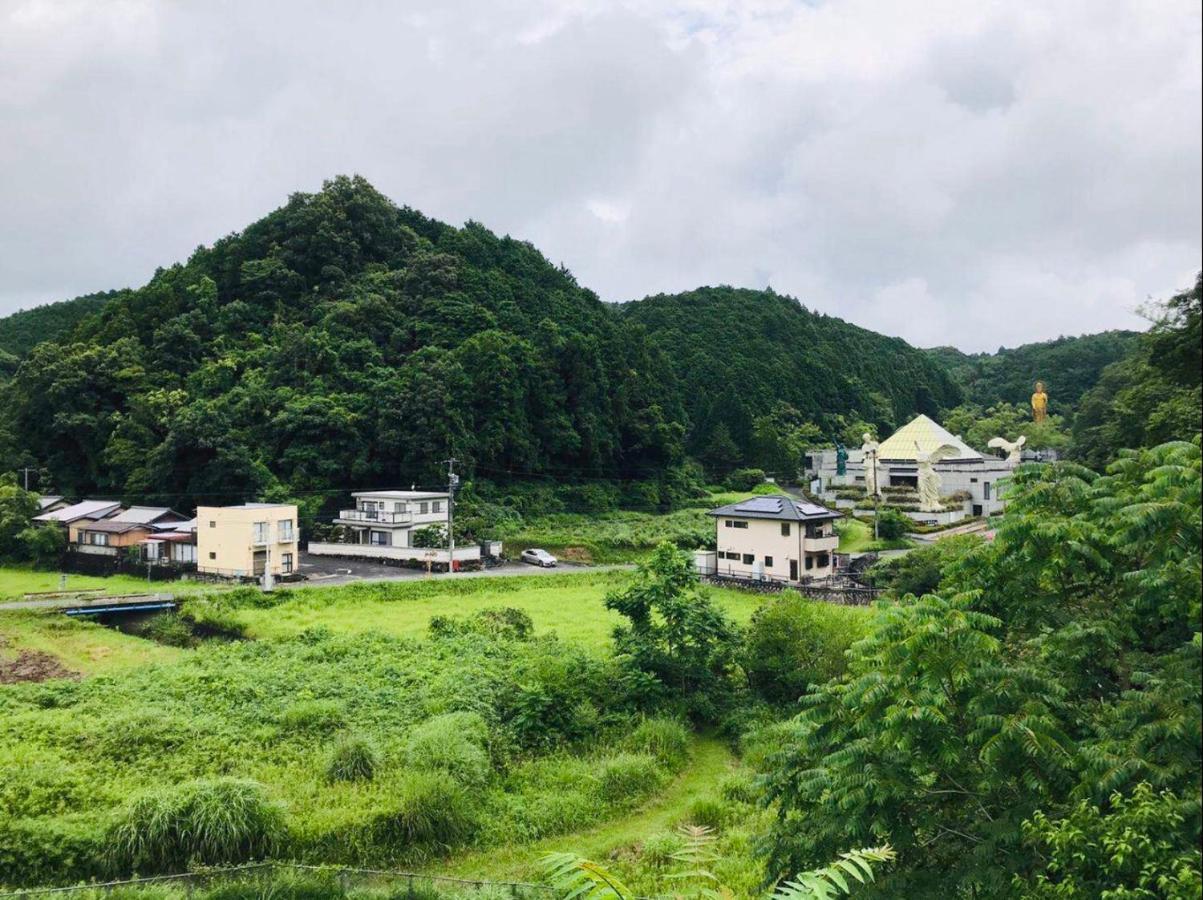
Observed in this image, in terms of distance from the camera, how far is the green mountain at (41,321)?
195ft

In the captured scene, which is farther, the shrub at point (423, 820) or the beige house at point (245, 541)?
the beige house at point (245, 541)

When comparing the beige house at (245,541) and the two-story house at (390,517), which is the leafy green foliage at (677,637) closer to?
the beige house at (245,541)

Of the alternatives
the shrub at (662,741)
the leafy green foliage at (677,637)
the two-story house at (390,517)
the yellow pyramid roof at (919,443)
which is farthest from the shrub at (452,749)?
the yellow pyramid roof at (919,443)

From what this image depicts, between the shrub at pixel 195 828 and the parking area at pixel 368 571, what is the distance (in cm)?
1671

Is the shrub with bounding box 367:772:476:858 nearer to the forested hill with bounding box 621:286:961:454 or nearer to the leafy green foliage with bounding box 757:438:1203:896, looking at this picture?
the leafy green foliage with bounding box 757:438:1203:896

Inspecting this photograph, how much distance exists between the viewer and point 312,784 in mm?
12570

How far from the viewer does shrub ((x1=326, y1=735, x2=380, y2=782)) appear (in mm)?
12867

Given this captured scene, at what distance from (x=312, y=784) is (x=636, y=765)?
516cm

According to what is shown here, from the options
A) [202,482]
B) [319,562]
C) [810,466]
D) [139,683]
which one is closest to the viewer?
[139,683]

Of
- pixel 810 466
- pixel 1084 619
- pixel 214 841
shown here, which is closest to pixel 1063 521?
pixel 1084 619

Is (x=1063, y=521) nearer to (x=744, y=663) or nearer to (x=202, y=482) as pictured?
(x=744, y=663)

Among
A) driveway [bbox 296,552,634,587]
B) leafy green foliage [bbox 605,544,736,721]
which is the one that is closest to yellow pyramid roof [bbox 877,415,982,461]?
driveway [bbox 296,552,634,587]

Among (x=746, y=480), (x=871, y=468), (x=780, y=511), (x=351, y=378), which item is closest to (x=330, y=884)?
(x=780, y=511)

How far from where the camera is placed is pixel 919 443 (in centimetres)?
4409
